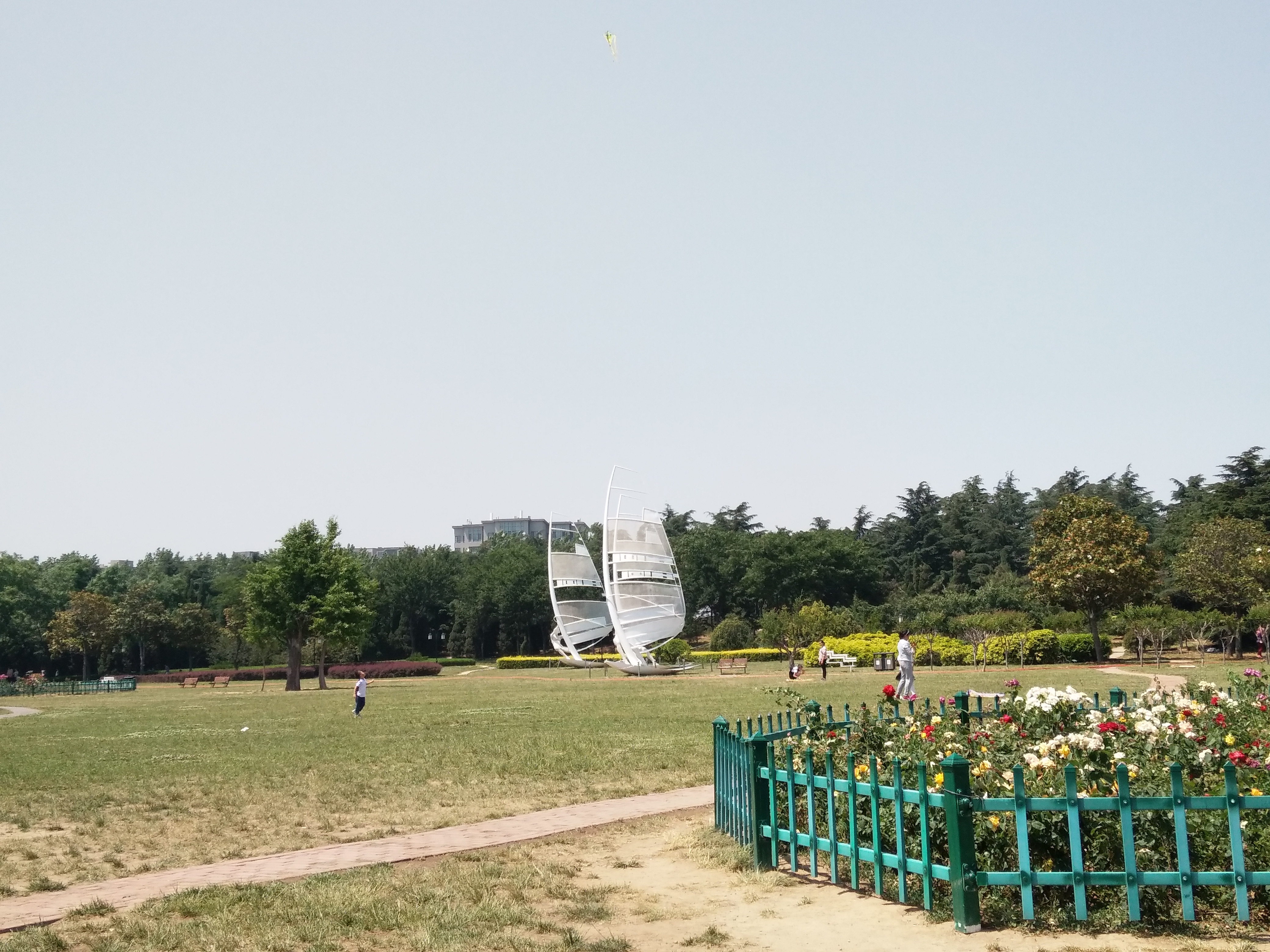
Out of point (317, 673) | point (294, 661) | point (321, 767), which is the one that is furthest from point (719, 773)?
Answer: point (317, 673)

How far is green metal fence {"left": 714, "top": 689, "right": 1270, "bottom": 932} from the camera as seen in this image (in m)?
7.32

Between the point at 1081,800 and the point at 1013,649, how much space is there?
47.7 m

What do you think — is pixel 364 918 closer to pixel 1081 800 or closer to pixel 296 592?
pixel 1081 800

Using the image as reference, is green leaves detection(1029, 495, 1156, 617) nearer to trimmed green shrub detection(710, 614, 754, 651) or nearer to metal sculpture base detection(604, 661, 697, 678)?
metal sculpture base detection(604, 661, 697, 678)

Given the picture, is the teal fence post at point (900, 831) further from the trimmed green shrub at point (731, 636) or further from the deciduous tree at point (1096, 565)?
the trimmed green shrub at point (731, 636)

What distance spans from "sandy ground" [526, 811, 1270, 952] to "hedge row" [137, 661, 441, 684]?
63.6m

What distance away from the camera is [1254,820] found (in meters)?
7.73

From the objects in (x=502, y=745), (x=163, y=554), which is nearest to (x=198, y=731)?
(x=502, y=745)

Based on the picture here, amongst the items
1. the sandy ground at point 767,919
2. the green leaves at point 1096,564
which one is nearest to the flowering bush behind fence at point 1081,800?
the sandy ground at point 767,919

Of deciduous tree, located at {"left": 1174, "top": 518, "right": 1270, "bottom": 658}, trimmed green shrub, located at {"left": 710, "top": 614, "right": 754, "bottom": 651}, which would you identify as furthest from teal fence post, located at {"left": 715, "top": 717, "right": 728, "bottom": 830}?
trimmed green shrub, located at {"left": 710, "top": 614, "right": 754, "bottom": 651}

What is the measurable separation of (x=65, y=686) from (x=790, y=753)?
72144 millimetres

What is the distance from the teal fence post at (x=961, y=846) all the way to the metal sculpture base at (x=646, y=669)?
48.8m

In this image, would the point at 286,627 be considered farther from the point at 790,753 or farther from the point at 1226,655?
the point at 790,753

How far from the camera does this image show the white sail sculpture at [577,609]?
63.5 metres
